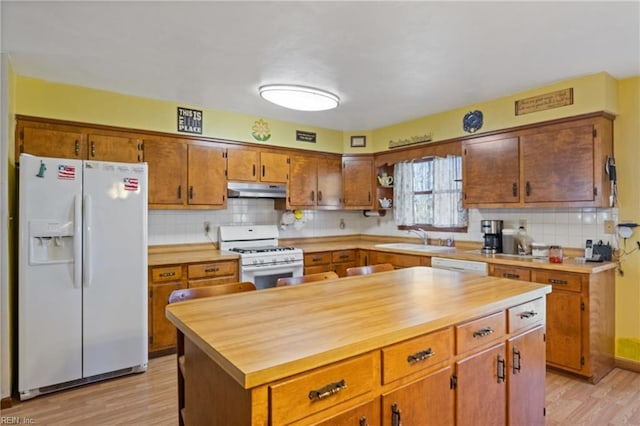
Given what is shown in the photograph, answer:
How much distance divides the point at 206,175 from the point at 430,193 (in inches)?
107

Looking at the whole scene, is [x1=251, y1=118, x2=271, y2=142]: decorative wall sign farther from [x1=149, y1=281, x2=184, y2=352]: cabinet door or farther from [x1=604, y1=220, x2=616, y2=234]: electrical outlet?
[x1=604, y1=220, x2=616, y2=234]: electrical outlet

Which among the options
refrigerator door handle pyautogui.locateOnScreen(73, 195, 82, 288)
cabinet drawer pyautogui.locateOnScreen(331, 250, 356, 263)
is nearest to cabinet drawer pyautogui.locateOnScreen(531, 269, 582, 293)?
cabinet drawer pyautogui.locateOnScreen(331, 250, 356, 263)

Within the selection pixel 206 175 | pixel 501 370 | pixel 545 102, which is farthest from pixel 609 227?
pixel 206 175

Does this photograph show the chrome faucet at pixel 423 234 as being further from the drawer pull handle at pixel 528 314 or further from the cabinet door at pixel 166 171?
the cabinet door at pixel 166 171

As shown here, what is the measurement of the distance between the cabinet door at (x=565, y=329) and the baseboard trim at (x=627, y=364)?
1.88 ft

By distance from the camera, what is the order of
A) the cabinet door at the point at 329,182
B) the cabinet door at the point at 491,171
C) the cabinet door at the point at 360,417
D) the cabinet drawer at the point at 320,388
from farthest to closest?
the cabinet door at the point at 329,182 → the cabinet door at the point at 491,171 → the cabinet door at the point at 360,417 → the cabinet drawer at the point at 320,388

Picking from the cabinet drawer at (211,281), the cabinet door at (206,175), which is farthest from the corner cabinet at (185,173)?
the cabinet drawer at (211,281)

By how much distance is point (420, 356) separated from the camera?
54.6 inches

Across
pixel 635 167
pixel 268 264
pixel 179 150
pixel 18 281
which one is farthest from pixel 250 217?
pixel 635 167

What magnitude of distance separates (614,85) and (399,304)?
2.88 meters

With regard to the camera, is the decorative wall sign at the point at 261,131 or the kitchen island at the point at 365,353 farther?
the decorative wall sign at the point at 261,131

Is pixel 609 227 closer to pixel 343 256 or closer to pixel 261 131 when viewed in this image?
pixel 343 256

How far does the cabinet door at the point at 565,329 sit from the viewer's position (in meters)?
2.74

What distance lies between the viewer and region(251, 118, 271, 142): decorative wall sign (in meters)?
4.21
